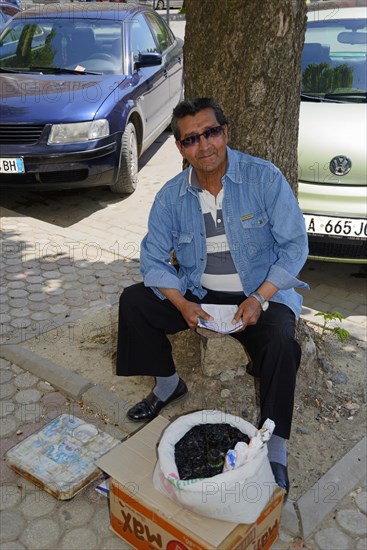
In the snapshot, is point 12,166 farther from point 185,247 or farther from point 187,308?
point 187,308

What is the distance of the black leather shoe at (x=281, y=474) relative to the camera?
Answer: 277 cm

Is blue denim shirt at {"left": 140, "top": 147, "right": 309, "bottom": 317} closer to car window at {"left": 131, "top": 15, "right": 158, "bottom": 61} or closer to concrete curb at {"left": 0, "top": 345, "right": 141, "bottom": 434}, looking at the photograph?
concrete curb at {"left": 0, "top": 345, "right": 141, "bottom": 434}

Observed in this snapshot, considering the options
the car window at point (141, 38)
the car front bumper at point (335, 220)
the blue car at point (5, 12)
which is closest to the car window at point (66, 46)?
the car window at point (141, 38)

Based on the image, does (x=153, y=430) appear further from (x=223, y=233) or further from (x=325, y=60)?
(x=325, y=60)

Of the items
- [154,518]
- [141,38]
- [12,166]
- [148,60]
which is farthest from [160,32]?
[154,518]

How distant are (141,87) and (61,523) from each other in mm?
5478

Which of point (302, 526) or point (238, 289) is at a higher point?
point (238, 289)

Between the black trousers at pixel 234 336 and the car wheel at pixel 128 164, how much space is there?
3.72 meters

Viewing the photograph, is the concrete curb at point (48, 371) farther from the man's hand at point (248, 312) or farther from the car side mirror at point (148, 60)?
the car side mirror at point (148, 60)

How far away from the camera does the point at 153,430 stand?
113 inches

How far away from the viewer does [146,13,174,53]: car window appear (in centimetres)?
813

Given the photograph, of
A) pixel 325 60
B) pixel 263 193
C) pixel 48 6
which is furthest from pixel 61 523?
pixel 48 6

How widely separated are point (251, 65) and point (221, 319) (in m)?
1.33

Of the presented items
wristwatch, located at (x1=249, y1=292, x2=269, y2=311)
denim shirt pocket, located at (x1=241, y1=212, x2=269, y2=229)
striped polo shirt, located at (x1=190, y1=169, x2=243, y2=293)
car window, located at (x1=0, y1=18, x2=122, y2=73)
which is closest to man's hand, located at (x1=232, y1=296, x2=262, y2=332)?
wristwatch, located at (x1=249, y1=292, x2=269, y2=311)
